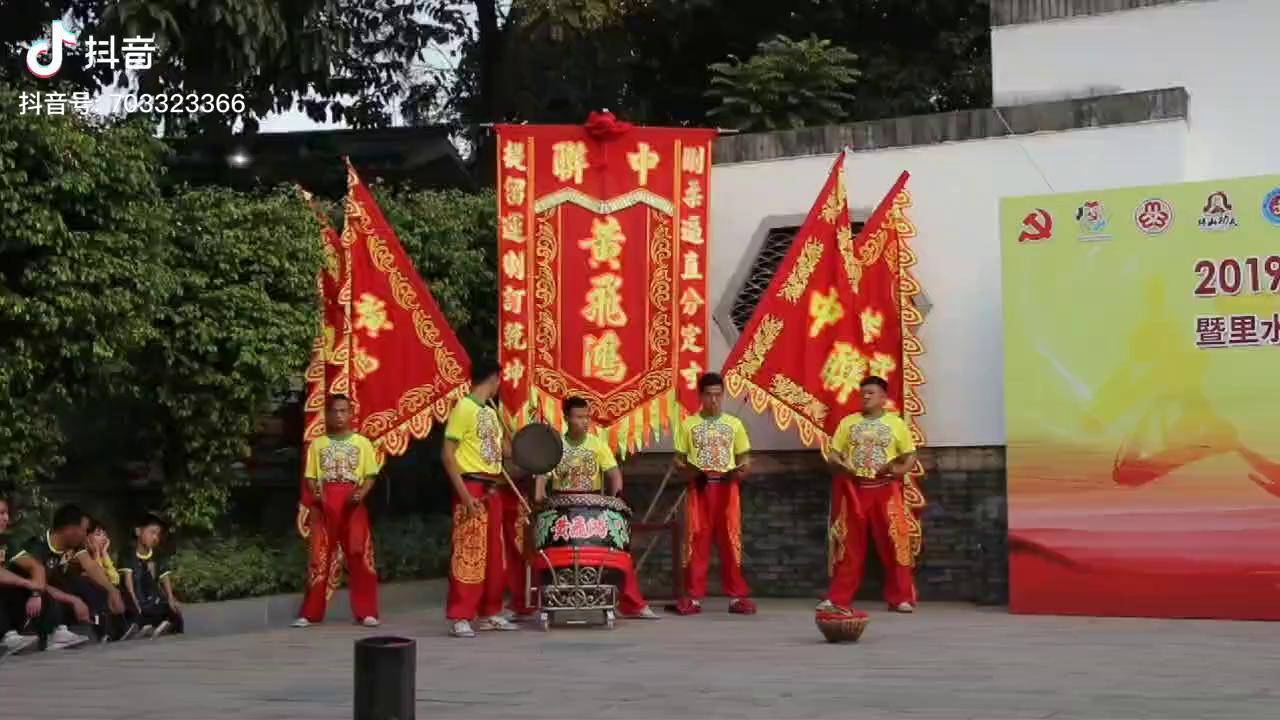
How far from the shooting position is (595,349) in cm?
1126

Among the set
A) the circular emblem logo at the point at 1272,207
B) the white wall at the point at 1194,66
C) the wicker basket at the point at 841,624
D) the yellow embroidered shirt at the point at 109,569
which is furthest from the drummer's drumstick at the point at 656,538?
the circular emblem logo at the point at 1272,207

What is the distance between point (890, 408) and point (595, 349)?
195 cm

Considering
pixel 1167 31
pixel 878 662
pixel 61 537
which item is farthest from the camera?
pixel 1167 31

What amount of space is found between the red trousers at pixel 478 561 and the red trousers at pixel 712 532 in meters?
1.45

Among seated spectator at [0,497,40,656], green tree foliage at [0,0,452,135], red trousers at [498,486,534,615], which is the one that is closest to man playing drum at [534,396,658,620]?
red trousers at [498,486,534,615]

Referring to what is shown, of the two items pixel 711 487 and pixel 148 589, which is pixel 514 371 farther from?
pixel 148 589

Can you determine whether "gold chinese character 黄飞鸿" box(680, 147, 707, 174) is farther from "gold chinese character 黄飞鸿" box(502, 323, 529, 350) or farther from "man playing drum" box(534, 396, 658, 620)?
"man playing drum" box(534, 396, 658, 620)

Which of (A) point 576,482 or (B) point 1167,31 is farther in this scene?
(B) point 1167,31

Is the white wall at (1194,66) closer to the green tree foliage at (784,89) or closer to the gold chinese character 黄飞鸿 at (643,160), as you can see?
the green tree foliage at (784,89)

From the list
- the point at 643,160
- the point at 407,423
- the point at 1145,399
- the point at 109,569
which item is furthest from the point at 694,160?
the point at 109,569

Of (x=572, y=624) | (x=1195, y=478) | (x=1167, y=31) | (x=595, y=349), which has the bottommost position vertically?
(x=572, y=624)

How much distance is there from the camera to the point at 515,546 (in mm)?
10266

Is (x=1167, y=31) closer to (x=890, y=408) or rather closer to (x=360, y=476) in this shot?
(x=890, y=408)

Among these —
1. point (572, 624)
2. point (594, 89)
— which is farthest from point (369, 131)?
point (572, 624)
